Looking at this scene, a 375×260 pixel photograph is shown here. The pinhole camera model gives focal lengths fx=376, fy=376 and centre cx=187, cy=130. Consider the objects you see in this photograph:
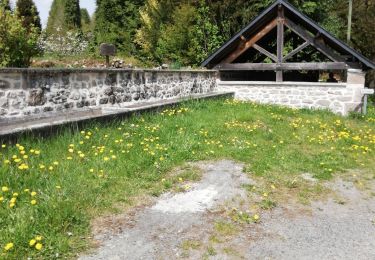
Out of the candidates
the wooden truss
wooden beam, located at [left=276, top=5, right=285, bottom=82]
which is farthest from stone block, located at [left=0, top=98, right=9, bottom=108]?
wooden beam, located at [left=276, top=5, right=285, bottom=82]

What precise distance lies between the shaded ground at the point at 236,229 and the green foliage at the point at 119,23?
28.0m

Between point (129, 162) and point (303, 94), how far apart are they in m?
9.87

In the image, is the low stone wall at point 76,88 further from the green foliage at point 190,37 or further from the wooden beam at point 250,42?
the green foliage at point 190,37

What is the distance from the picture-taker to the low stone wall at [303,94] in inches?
511

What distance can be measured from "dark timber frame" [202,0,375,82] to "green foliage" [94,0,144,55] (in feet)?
59.3

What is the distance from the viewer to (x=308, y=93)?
1357 centimetres

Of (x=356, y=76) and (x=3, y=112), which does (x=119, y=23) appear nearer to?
(x=356, y=76)

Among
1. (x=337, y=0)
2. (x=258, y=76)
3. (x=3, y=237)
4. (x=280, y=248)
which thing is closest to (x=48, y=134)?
(x=3, y=237)

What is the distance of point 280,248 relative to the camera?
11.4ft

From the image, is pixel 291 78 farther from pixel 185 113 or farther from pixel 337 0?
pixel 337 0

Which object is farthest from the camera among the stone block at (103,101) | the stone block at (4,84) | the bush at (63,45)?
the bush at (63,45)

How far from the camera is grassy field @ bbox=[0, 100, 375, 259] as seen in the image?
3.51 m

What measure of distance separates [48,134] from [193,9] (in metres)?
16.8

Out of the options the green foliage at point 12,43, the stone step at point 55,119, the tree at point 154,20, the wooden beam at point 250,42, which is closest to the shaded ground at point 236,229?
the stone step at point 55,119
